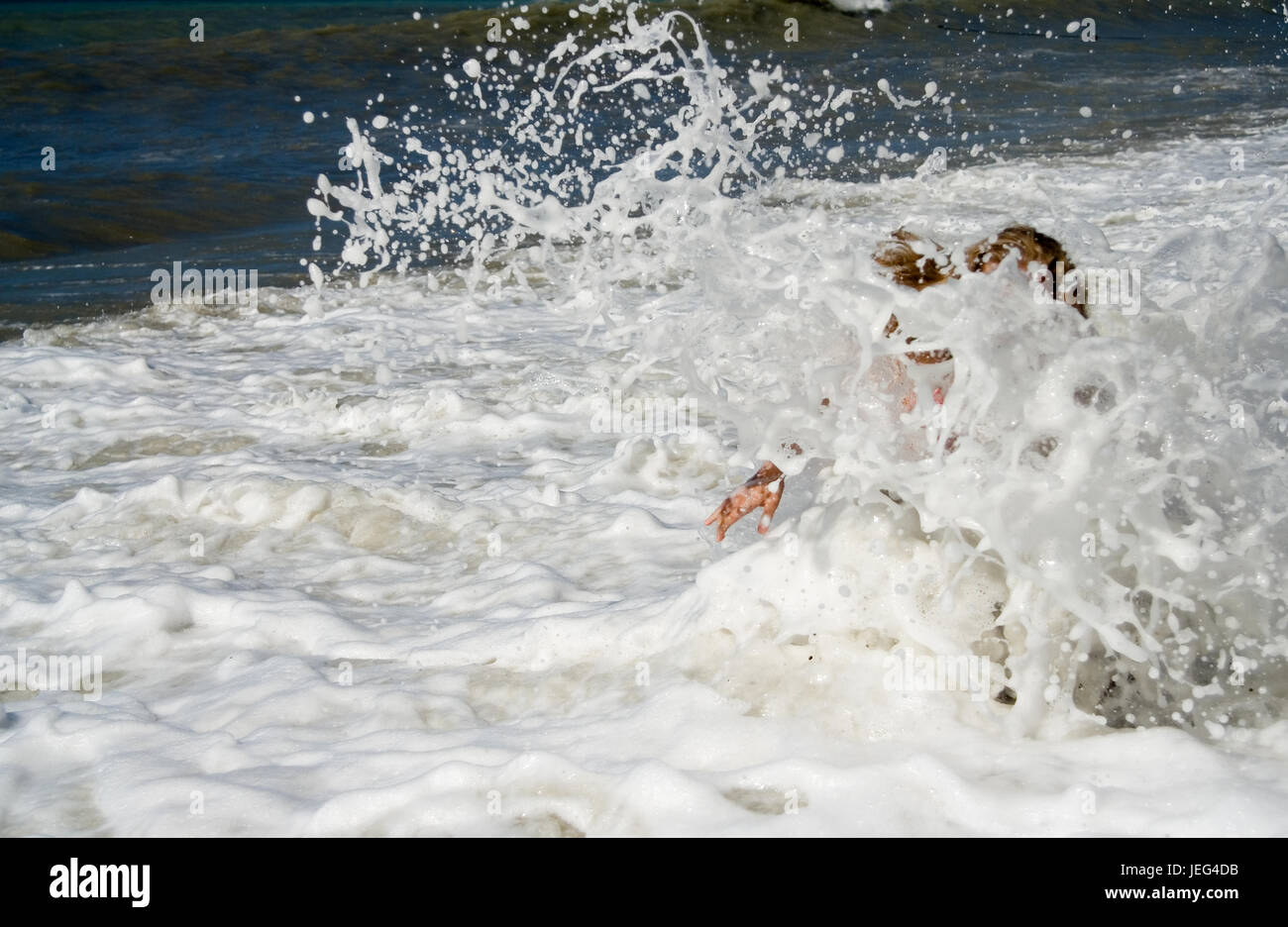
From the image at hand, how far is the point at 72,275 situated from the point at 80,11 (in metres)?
25.2

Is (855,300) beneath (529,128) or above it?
beneath

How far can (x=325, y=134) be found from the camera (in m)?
16.3

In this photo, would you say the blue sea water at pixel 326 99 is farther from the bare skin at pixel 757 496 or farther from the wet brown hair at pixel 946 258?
the wet brown hair at pixel 946 258

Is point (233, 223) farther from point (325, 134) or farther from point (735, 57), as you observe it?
point (735, 57)

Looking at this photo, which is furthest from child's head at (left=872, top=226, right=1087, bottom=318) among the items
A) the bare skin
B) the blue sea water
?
the blue sea water

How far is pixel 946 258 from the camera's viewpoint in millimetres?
3486

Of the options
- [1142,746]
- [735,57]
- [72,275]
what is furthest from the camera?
[735,57]

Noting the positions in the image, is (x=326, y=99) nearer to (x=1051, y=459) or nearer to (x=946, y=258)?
(x=946, y=258)

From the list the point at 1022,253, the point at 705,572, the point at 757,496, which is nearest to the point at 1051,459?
the point at 1022,253

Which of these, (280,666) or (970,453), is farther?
(280,666)

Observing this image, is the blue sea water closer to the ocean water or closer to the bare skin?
the ocean water

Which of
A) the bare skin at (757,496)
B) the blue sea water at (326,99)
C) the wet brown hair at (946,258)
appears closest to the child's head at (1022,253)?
the wet brown hair at (946,258)
